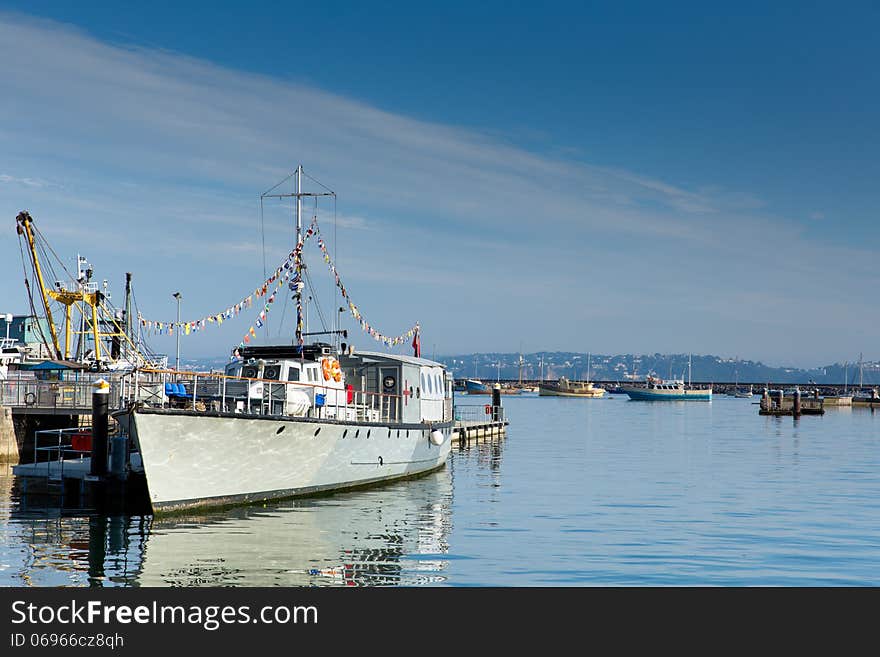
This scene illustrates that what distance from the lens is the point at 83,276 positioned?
2837 inches

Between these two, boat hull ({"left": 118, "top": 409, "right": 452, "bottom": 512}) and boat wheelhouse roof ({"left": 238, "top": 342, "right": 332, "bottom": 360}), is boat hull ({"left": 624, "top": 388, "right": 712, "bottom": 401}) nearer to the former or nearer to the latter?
boat hull ({"left": 118, "top": 409, "right": 452, "bottom": 512})

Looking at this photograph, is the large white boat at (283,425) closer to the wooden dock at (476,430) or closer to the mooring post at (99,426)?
the mooring post at (99,426)

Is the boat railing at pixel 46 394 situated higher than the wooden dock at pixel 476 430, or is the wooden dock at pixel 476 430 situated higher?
the boat railing at pixel 46 394

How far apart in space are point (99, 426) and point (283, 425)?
562 centimetres

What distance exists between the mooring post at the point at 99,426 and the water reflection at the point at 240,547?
1.78 m

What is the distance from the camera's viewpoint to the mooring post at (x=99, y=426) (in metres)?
28.6

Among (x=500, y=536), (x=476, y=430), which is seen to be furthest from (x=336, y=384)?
(x=476, y=430)

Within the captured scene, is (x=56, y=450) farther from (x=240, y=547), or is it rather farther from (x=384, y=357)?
(x=240, y=547)

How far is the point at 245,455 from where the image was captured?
28.4m

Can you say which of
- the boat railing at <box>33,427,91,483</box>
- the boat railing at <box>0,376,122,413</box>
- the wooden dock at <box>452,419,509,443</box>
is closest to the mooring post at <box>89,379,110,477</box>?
the boat railing at <box>33,427,91,483</box>

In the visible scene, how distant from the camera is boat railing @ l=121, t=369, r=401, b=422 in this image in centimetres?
2820

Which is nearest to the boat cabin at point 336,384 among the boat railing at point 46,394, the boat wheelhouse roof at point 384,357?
the boat wheelhouse roof at point 384,357

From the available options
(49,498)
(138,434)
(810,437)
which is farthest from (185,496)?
(810,437)
